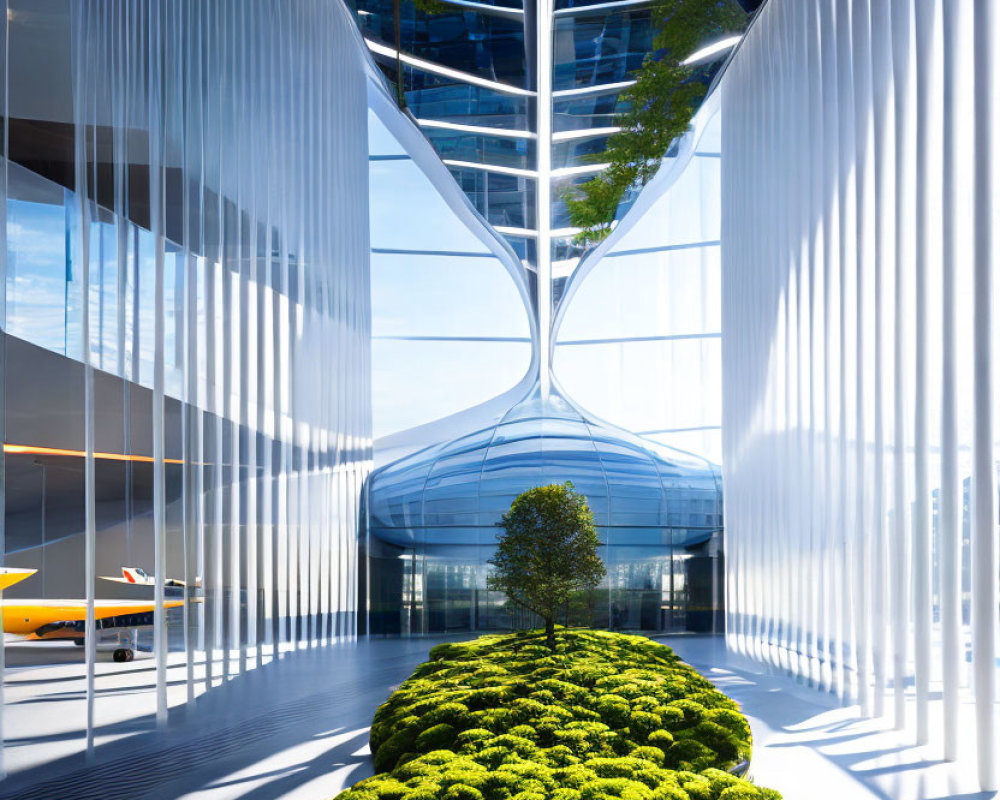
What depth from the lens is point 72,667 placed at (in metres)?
7.04

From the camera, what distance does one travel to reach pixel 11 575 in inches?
253

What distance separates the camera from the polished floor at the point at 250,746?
630cm

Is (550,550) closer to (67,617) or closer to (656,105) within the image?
(67,617)

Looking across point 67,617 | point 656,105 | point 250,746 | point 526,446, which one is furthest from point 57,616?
point 526,446

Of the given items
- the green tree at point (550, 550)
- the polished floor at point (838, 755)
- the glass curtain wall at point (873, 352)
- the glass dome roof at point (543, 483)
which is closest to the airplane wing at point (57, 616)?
the green tree at point (550, 550)

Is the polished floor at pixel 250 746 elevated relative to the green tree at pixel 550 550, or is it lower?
lower

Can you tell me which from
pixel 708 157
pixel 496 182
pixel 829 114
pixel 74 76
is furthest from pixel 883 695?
pixel 708 157

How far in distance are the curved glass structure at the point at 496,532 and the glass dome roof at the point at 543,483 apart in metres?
0.02

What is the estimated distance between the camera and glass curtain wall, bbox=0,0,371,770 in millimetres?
7039

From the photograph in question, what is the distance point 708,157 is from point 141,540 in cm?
1826

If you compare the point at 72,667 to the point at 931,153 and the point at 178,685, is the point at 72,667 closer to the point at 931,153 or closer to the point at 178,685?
the point at 178,685

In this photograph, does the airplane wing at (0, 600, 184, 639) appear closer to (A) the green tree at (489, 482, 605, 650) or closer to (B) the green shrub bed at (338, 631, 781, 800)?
(B) the green shrub bed at (338, 631, 781, 800)

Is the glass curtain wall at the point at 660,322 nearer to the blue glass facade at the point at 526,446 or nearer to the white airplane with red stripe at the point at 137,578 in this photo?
the blue glass facade at the point at 526,446

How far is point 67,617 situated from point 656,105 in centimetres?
1176
